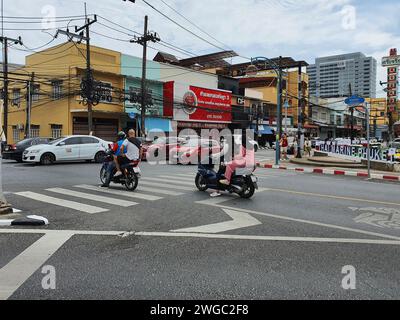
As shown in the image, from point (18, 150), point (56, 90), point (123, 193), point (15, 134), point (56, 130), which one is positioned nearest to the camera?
point (123, 193)

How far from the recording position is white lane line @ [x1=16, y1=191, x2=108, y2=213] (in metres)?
7.27

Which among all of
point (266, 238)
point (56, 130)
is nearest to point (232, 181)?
point (266, 238)

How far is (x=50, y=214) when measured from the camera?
682cm

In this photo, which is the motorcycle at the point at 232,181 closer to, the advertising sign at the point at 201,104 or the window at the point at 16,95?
the advertising sign at the point at 201,104

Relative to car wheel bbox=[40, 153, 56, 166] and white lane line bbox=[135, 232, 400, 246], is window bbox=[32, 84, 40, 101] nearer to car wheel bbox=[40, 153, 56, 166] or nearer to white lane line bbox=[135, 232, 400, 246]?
car wheel bbox=[40, 153, 56, 166]

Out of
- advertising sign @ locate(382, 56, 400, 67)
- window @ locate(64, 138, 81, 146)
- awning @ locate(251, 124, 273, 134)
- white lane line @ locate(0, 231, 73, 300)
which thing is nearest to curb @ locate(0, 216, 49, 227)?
white lane line @ locate(0, 231, 73, 300)

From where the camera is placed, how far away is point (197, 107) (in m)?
36.1

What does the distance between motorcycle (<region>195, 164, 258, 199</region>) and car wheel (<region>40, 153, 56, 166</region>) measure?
33.7 feet

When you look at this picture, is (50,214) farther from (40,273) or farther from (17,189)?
(17,189)

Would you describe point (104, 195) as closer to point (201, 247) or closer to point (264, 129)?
point (201, 247)

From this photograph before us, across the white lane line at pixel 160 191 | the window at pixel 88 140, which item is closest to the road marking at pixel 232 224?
the white lane line at pixel 160 191

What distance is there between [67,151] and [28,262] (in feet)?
47.0

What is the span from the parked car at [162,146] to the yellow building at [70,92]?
9210 mm

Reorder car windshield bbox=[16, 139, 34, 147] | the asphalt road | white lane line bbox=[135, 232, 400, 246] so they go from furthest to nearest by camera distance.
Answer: car windshield bbox=[16, 139, 34, 147]
white lane line bbox=[135, 232, 400, 246]
the asphalt road
